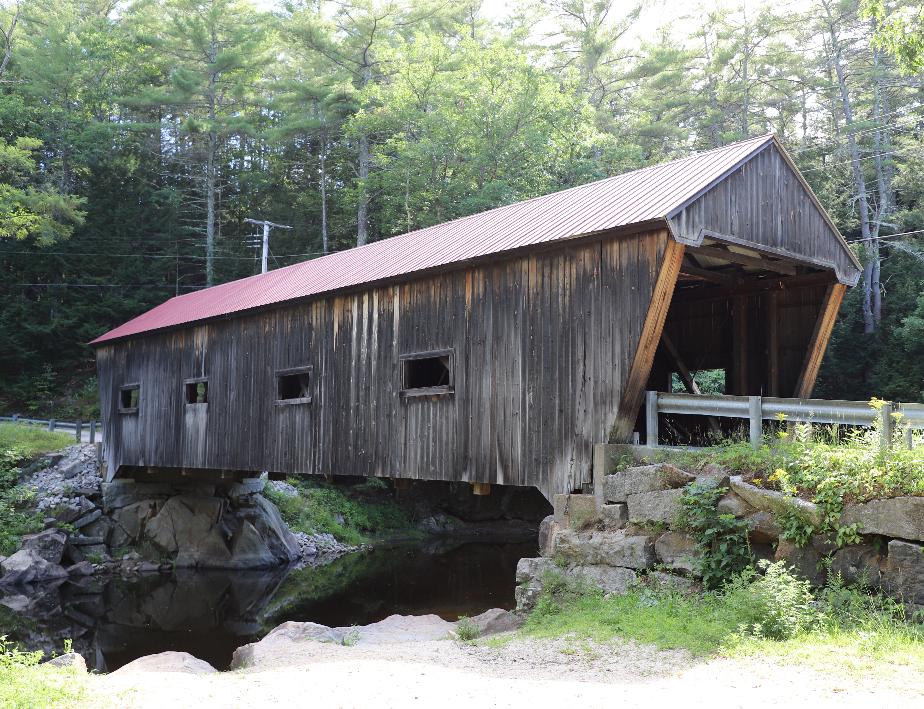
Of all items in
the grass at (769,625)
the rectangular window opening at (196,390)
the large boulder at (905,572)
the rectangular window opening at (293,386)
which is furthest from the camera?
the rectangular window opening at (196,390)

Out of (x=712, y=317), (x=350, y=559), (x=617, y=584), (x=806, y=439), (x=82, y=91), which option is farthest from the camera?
(x=82, y=91)

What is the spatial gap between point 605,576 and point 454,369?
361 centimetres

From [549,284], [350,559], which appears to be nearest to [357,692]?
[549,284]

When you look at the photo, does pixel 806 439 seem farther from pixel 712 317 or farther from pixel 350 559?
pixel 350 559

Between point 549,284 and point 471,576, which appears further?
point 471,576

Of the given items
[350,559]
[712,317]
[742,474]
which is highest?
[712,317]

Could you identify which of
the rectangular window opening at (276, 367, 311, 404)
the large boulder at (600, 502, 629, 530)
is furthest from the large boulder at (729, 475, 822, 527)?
the rectangular window opening at (276, 367, 311, 404)

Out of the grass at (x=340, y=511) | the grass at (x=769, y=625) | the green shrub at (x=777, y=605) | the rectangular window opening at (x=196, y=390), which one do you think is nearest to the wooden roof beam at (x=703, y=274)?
the grass at (x=769, y=625)

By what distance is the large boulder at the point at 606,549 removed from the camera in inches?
335

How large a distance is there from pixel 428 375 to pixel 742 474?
6.66 meters

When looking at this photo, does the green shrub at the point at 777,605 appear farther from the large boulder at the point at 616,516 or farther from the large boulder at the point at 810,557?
the large boulder at the point at 616,516

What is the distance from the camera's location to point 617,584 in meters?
8.64

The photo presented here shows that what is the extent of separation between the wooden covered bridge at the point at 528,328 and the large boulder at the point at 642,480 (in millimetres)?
455

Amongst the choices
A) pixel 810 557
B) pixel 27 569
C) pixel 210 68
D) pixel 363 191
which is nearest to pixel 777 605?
pixel 810 557
